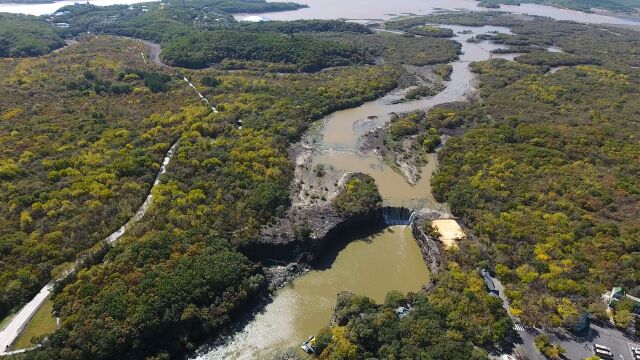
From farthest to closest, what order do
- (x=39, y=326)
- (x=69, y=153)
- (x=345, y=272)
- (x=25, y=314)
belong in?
(x=69, y=153)
(x=345, y=272)
(x=25, y=314)
(x=39, y=326)

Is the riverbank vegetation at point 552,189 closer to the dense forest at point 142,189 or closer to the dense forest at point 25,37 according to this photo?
the dense forest at point 142,189

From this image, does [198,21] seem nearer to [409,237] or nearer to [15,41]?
[15,41]

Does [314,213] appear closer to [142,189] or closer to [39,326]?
[142,189]

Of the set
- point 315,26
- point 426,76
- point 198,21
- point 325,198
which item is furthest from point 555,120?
point 198,21

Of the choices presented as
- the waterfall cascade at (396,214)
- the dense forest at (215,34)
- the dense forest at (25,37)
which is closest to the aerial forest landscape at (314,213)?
Result: the waterfall cascade at (396,214)

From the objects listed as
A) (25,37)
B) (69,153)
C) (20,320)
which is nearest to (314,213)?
(20,320)

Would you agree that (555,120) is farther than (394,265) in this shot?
Yes

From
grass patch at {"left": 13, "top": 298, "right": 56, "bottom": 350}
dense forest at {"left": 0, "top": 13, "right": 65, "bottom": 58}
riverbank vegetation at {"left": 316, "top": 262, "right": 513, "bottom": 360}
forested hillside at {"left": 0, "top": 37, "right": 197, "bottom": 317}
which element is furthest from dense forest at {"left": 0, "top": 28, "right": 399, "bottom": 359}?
dense forest at {"left": 0, "top": 13, "right": 65, "bottom": 58}
